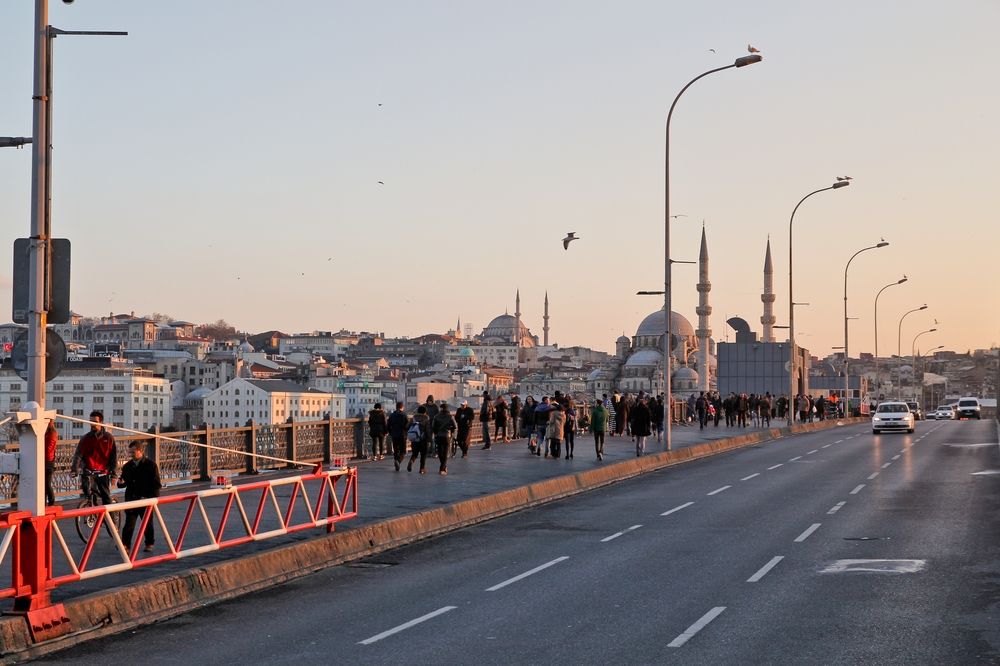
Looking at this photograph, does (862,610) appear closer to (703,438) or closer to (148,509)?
(148,509)

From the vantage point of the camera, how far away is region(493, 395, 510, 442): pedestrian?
37.6 meters

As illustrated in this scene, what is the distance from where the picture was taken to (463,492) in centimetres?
2169

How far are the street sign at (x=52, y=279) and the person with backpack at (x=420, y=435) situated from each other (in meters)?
15.1

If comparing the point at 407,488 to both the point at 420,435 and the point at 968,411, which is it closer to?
the point at 420,435

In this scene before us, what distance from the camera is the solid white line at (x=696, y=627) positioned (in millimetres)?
9578

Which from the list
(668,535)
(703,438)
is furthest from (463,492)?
(703,438)

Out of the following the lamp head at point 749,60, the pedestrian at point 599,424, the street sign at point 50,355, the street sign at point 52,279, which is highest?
the lamp head at point 749,60

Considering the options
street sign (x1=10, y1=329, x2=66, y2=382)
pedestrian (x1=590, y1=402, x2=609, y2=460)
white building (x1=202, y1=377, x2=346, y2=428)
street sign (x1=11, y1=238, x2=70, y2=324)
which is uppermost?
street sign (x1=11, y1=238, x2=70, y2=324)

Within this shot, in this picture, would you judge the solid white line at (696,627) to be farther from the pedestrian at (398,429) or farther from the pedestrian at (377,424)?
the pedestrian at (377,424)

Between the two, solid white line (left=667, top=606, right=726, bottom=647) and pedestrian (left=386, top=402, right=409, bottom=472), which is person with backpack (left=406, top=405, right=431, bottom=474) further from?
solid white line (left=667, top=606, right=726, bottom=647)

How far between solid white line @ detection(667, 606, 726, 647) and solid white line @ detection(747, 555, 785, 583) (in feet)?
5.85

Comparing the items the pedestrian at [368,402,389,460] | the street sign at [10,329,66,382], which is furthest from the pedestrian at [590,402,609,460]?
the street sign at [10,329,66,382]

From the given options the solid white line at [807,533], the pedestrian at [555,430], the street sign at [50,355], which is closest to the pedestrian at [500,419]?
the pedestrian at [555,430]

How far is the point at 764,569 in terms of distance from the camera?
13.5 m
